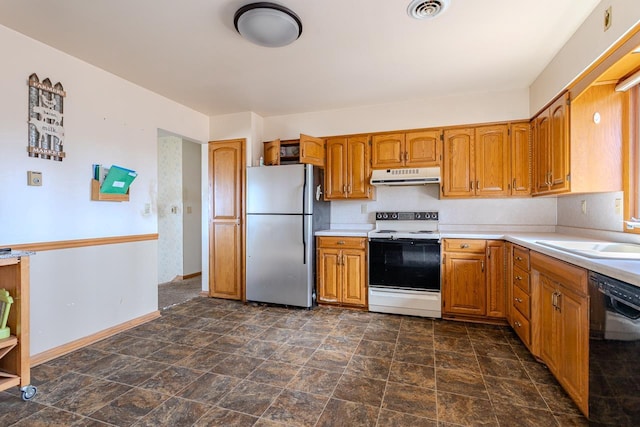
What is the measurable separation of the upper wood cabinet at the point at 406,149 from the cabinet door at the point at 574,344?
2.00 m

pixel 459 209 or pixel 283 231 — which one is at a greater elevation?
pixel 459 209

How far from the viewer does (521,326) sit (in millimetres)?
2502

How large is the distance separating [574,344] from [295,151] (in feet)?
10.7

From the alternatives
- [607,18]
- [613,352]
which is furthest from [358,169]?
[613,352]

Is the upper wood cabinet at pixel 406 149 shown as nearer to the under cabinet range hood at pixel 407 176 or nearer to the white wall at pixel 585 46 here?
the under cabinet range hood at pixel 407 176

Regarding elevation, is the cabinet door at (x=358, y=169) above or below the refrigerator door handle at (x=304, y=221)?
above

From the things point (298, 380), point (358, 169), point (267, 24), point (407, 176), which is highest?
point (267, 24)

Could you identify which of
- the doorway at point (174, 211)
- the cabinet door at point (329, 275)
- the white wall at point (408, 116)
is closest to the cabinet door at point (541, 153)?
the white wall at point (408, 116)

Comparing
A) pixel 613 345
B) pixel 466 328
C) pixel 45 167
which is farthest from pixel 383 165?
pixel 45 167

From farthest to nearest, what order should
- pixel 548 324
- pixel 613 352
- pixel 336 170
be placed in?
pixel 336 170 < pixel 548 324 < pixel 613 352

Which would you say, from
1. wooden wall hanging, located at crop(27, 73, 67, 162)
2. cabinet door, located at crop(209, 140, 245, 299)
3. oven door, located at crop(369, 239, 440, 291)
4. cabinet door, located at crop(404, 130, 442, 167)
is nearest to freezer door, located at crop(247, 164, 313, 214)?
cabinet door, located at crop(209, 140, 245, 299)

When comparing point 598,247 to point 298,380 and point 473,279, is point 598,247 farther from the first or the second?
point 298,380

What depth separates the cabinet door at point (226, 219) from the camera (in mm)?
3865

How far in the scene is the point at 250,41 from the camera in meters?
2.23
